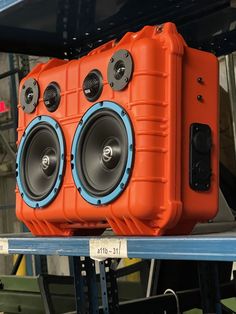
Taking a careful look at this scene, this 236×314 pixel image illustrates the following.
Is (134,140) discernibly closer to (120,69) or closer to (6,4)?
(120,69)

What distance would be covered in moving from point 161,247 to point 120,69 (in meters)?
0.41

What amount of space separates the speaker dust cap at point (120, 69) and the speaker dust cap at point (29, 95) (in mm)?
321

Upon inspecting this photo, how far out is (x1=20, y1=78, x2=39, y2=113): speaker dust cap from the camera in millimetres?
1575

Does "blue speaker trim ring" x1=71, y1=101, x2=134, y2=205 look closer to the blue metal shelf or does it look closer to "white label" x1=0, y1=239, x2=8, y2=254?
the blue metal shelf

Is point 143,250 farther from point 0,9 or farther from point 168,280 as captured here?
point 168,280

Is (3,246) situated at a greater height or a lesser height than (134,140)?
lesser

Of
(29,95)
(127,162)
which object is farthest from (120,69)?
(29,95)

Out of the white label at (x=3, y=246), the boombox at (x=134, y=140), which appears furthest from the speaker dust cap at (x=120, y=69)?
the white label at (x=3, y=246)

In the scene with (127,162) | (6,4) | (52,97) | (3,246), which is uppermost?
(6,4)

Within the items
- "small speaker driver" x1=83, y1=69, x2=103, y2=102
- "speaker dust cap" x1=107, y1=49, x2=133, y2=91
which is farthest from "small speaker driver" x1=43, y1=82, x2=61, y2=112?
"speaker dust cap" x1=107, y1=49, x2=133, y2=91

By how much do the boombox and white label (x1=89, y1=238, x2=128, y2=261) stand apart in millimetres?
50

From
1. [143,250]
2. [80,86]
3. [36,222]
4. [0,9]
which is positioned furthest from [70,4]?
[143,250]

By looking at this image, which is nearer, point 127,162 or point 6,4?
point 127,162

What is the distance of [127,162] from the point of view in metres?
1.24
